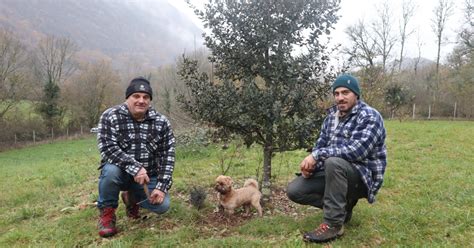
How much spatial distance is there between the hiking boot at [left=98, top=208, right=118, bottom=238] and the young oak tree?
68.9 inches

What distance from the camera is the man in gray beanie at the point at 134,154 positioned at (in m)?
4.16

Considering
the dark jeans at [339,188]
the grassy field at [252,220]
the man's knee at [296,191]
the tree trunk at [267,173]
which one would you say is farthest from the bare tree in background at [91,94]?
the dark jeans at [339,188]

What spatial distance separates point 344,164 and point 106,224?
282 cm

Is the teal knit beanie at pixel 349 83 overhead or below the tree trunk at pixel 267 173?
overhead

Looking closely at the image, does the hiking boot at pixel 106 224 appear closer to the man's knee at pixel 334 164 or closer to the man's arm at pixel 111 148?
the man's arm at pixel 111 148

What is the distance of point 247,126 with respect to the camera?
4.85m

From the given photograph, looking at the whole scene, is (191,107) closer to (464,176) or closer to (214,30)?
(214,30)

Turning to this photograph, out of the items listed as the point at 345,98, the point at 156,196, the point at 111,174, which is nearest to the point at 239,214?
the point at 156,196

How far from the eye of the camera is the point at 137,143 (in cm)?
435

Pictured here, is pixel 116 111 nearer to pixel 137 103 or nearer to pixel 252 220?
pixel 137 103

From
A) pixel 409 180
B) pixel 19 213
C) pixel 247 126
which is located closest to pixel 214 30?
pixel 247 126

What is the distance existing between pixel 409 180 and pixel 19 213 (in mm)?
6823

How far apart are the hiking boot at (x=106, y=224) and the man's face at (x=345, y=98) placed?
292cm

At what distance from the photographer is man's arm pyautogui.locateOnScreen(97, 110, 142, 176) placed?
4.11 meters
